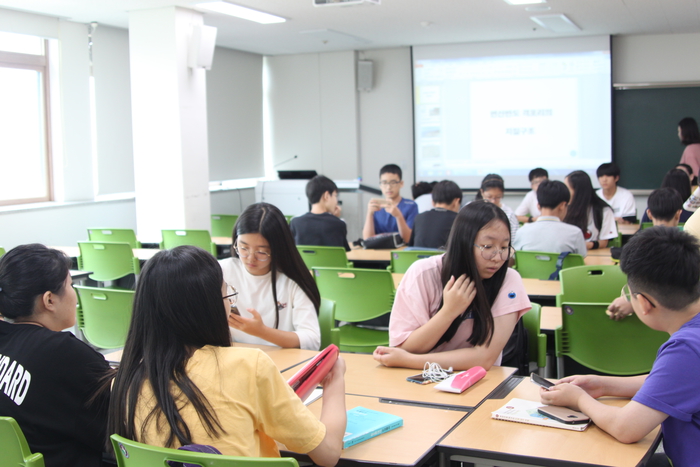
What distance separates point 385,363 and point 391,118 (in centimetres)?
836

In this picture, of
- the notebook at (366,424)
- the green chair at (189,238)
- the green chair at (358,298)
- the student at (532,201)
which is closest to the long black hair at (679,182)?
the student at (532,201)

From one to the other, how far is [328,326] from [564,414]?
1334 millimetres

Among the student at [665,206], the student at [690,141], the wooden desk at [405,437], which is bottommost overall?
the wooden desk at [405,437]

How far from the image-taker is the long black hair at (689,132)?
8.20 m

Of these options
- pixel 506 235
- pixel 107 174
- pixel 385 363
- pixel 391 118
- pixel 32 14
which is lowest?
pixel 385 363

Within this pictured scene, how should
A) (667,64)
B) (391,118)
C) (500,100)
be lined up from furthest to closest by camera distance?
1. (391,118)
2. (500,100)
3. (667,64)

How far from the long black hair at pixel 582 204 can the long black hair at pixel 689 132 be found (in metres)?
3.47

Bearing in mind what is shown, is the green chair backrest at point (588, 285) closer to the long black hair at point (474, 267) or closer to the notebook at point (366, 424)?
the long black hair at point (474, 267)

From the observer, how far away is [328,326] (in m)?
2.97

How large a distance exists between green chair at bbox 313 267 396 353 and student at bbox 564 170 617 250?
7.76 ft

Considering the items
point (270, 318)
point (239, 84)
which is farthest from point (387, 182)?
point (239, 84)

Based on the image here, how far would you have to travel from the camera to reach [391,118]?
410 inches

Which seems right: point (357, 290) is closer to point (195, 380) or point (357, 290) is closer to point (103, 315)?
point (103, 315)

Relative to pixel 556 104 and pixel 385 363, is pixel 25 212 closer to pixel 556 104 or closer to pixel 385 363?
pixel 385 363
